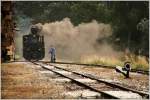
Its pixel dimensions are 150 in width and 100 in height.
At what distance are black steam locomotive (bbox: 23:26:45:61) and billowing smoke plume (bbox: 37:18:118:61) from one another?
28.7 feet

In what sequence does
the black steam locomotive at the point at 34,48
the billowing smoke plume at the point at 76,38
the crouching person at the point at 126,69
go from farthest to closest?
the billowing smoke plume at the point at 76,38
the black steam locomotive at the point at 34,48
the crouching person at the point at 126,69

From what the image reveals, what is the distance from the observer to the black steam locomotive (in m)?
38.3

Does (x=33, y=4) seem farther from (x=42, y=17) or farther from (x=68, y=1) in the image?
(x=68, y=1)

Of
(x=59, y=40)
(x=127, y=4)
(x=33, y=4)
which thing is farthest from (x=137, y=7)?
(x=33, y=4)

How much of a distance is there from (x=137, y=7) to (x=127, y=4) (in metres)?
1.24

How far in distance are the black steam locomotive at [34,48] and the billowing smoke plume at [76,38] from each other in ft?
28.7

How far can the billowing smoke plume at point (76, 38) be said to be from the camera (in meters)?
47.1

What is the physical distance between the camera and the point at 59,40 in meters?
54.2

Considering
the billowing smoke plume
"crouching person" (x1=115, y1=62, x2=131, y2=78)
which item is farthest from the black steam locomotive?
"crouching person" (x1=115, y1=62, x2=131, y2=78)

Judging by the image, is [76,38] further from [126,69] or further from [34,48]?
[126,69]

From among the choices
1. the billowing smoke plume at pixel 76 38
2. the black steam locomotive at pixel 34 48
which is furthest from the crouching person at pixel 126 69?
the billowing smoke plume at pixel 76 38

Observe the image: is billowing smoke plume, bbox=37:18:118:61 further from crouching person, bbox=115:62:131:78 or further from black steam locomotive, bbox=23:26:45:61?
crouching person, bbox=115:62:131:78

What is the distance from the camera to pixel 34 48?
126 feet

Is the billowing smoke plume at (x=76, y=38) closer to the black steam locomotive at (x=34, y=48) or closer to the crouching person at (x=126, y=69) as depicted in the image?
the black steam locomotive at (x=34, y=48)
